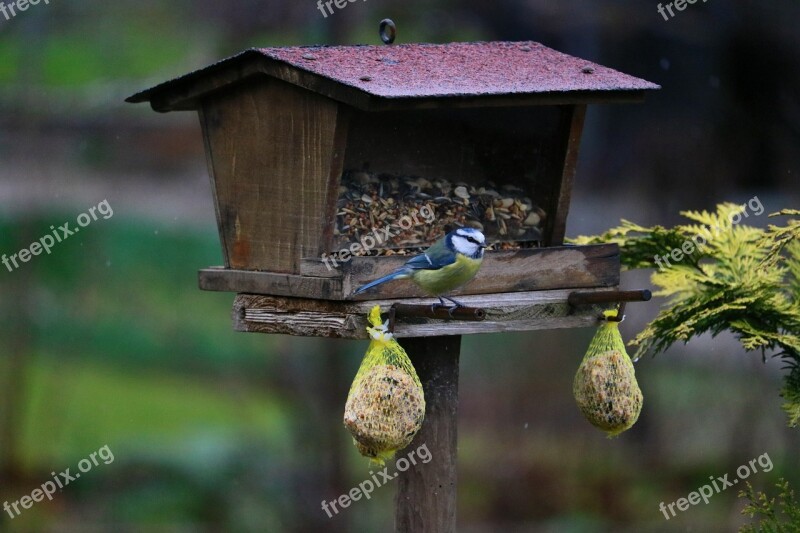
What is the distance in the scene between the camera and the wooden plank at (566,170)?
330 centimetres

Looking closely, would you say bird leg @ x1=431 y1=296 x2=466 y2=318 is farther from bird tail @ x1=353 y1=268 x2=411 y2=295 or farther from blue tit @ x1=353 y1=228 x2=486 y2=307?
bird tail @ x1=353 y1=268 x2=411 y2=295

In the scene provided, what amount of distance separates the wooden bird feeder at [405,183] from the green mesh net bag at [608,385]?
0.35 ft

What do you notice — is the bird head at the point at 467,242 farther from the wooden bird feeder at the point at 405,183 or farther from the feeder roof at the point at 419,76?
the feeder roof at the point at 419,76

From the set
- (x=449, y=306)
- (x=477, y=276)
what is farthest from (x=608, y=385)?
(x=449, y=306)

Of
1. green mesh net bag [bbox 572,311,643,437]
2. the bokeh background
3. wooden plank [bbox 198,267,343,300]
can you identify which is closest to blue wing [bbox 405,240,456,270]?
wooden plank [bbox 198,267,343,300]

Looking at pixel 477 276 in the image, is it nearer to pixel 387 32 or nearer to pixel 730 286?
pixel 387 32

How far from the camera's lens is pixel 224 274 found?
3.23 metres

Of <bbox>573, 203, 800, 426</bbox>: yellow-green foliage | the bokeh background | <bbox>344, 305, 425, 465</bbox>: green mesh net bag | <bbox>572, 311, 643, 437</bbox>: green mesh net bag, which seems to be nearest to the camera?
<bbox>344, 305, 425, 465</bbox>: green mesh net bag

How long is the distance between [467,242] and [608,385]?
711 millimetres

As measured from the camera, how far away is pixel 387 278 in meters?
2.92

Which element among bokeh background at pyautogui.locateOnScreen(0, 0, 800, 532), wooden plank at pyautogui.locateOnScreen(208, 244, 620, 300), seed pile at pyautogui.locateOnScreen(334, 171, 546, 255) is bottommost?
bokeh background at pyautogui.locateOnScreen(0, 0, 800, 532)

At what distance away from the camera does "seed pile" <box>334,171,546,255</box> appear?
10.3 feet

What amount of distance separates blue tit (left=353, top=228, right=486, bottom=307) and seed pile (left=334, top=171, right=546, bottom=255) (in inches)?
7.9

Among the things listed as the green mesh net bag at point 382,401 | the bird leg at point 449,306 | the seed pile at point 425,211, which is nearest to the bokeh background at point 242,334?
the seed pile at point 425,211
